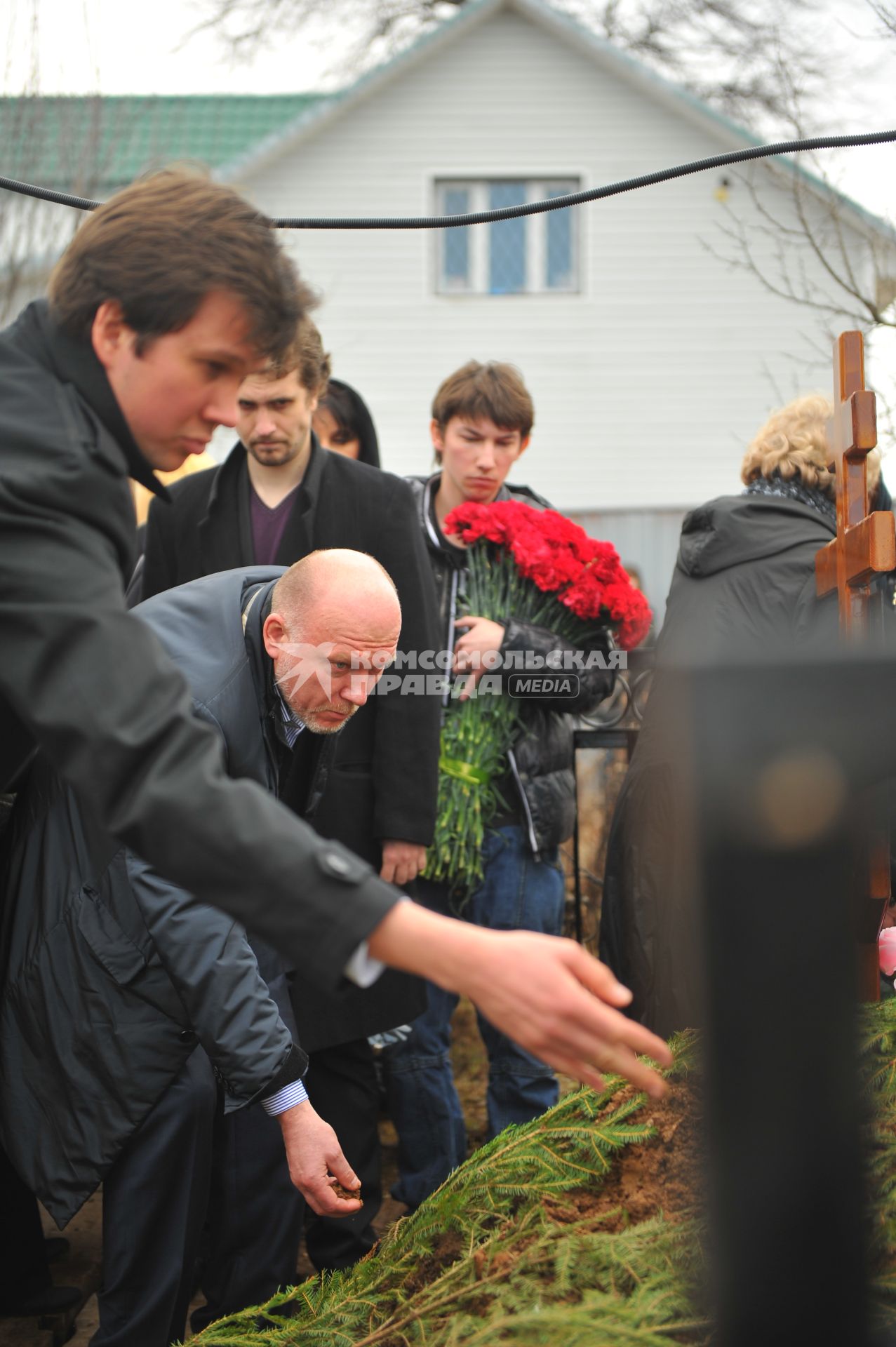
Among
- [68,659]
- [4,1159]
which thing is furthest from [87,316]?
[4,1159]

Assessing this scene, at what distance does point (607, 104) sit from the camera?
54.0 feet

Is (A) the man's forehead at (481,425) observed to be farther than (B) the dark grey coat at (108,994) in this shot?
Yes

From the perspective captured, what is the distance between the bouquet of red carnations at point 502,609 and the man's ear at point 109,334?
2.14 meters

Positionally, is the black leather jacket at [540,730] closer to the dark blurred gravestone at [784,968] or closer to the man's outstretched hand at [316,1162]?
the man's outstretched hand at [316,1162]

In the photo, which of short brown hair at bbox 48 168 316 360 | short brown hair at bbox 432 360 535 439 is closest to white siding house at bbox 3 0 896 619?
short brown hair at bbox 432 360 535 439

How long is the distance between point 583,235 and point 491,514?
44.7 feet

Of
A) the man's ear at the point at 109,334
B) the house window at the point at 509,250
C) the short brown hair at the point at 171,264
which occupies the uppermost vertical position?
the house window at the point at 509,250

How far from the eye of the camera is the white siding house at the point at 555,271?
16125 millimetres

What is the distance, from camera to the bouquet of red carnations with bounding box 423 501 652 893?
3.60 meters

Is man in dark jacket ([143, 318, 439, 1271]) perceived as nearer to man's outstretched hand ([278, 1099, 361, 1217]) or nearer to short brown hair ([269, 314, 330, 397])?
short brown hair ([269, 314, 330, 397])

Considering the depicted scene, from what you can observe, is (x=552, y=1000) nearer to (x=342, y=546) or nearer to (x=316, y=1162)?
(x=316, y=1162)

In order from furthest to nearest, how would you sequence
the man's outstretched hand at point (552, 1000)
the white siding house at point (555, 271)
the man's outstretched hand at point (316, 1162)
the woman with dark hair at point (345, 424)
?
the white siding house at point (555, 271)
the woman with dark hair at point (345, 424)
the man's outstretched hand at point (316, 1162)
the man's outstretched hand at point (552, 1000)

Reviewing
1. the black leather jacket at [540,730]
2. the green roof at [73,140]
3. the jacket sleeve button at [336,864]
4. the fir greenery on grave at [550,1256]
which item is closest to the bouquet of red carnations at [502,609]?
the black leather jacket at [540,730]

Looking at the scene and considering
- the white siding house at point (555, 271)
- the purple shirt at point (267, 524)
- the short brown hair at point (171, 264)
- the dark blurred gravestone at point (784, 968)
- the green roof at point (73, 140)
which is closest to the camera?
the dark blurred gravestone at point (784, 968)
